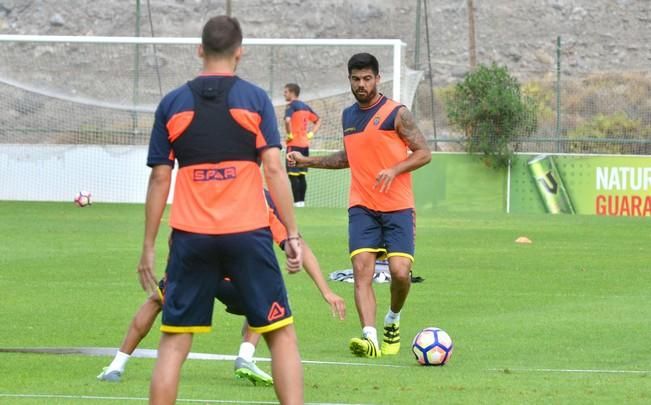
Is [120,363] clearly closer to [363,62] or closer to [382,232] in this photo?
[382,232]

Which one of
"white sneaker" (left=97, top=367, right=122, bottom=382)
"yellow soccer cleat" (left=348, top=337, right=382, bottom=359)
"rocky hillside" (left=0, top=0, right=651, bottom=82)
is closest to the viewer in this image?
"white sneaker" (left=97, top=367, right=122, bottom=382)

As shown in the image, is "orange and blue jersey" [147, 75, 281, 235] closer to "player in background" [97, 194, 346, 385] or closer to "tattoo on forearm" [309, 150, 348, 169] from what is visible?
"player in background" [97, 194, 346, 385]

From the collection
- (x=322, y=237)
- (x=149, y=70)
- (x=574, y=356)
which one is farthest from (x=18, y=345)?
(x=149, y=70)

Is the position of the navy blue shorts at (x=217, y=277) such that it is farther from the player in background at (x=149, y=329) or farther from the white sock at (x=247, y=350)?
the white sock at (x=247, y=350)

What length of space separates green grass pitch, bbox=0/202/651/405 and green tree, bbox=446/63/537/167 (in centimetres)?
773

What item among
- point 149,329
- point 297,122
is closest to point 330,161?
point 149,329

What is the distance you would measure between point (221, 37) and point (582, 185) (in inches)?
985

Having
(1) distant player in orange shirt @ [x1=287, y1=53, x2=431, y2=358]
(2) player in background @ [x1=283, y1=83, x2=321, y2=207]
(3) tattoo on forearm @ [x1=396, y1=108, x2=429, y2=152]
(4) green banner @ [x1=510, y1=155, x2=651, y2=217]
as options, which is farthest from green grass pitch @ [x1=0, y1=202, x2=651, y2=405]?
(4) green banner @ [x1=510, y1=155, x2=651, y2=217]

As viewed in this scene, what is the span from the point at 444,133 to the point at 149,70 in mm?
10129

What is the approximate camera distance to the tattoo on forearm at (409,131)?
11.0 m

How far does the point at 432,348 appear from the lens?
32.9 ft

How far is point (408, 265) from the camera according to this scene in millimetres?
10977

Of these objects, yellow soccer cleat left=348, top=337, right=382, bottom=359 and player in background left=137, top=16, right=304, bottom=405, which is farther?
yellow soccer cleat left=348, top=337, right=382, bottom=359

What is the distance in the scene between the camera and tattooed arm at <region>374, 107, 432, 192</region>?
10.7 metres
